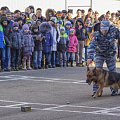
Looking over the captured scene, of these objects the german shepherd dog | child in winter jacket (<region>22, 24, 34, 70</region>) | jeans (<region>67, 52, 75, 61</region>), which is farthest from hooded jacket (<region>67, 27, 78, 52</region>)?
the german shepherd dog

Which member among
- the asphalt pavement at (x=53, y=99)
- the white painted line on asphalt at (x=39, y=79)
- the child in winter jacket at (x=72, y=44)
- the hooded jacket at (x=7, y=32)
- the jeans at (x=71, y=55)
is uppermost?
the hooded jacket at (x=7, y=32)

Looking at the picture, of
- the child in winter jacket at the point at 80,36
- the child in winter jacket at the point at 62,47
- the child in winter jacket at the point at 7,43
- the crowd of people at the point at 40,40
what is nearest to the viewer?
the child in winter jacket at the point at 7,43

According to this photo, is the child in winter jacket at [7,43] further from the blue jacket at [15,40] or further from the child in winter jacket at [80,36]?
the child in winter jacket at [80,36]

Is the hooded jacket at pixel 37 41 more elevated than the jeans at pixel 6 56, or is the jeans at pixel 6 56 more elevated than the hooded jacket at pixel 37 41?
the hooded jacket at pixel 37 41

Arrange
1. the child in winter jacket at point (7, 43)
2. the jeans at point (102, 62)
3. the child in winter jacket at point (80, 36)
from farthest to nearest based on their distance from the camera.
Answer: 1. the child in winter jacket at point (80, 36)
2. the child in winter jacket at point (7, 43)
3. the jeans at point (102, 62)

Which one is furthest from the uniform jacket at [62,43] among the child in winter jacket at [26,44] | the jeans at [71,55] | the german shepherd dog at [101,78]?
the german shepherd dog at [101,78]

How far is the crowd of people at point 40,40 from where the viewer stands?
19.2m

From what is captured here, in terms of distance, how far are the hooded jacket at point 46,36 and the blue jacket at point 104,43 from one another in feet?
27.8

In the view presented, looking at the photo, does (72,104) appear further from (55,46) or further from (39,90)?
(55,46)

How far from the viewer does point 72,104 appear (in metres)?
10.8

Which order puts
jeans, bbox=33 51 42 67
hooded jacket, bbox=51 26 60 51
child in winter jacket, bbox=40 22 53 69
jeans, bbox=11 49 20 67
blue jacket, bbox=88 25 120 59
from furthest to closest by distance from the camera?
1. hooded jacket, bbox=51 26 60 51
2. child in winter jacket, bbox=40 22 53 69
3. jeans, bbox=33 51 42 67
4. jeans, bbox=11 49 20 67
5. blue jacket, bbox=88 25 120 59

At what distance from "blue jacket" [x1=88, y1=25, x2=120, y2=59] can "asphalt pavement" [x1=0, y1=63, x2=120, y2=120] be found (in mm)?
1114

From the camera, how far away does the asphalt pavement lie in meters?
9.22

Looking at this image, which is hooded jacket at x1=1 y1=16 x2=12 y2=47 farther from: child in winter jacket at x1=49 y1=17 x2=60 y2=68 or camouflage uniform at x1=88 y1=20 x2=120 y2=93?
camouflage uniform at x1=88 y1=20 x2=120 y2=93
